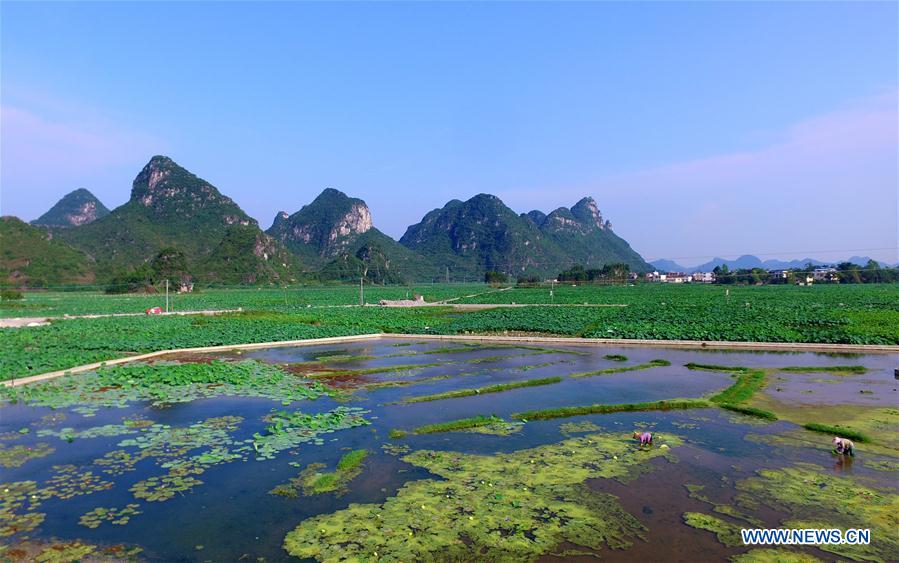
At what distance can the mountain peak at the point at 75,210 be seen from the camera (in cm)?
17588

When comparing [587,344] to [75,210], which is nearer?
[587,344]

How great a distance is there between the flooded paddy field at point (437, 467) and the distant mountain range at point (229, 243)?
86.7 m

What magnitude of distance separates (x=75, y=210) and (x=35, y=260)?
125 m

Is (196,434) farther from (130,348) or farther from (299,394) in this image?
(130,348)

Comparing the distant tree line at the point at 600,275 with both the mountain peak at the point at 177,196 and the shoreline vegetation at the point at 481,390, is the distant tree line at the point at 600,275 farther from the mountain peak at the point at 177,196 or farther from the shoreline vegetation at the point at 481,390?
the shoreline vegetation at the point at 481,390

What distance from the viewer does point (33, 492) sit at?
8.34m

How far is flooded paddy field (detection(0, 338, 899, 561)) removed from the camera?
6.93 meters

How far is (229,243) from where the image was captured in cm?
10575

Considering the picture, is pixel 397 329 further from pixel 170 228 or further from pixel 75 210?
pixel 75 210

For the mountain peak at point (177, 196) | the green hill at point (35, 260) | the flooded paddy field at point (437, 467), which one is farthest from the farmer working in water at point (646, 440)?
the mountain peak at point (177, 196)

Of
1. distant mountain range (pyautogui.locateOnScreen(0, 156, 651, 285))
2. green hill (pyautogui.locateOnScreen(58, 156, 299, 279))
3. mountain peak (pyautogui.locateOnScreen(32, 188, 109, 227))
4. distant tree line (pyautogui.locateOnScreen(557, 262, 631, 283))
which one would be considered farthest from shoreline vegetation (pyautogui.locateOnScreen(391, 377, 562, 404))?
mountain peak (pyautogui.locateOnScreen(32, 188, 109, 227))

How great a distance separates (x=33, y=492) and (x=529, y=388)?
1300 centimetres

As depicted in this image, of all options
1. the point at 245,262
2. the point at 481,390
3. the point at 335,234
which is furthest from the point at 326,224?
the point at 481,390

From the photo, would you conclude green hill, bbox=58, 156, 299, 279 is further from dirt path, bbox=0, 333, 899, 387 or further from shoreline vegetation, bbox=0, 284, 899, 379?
dirt path, bbox=0, 333, 899, 387
